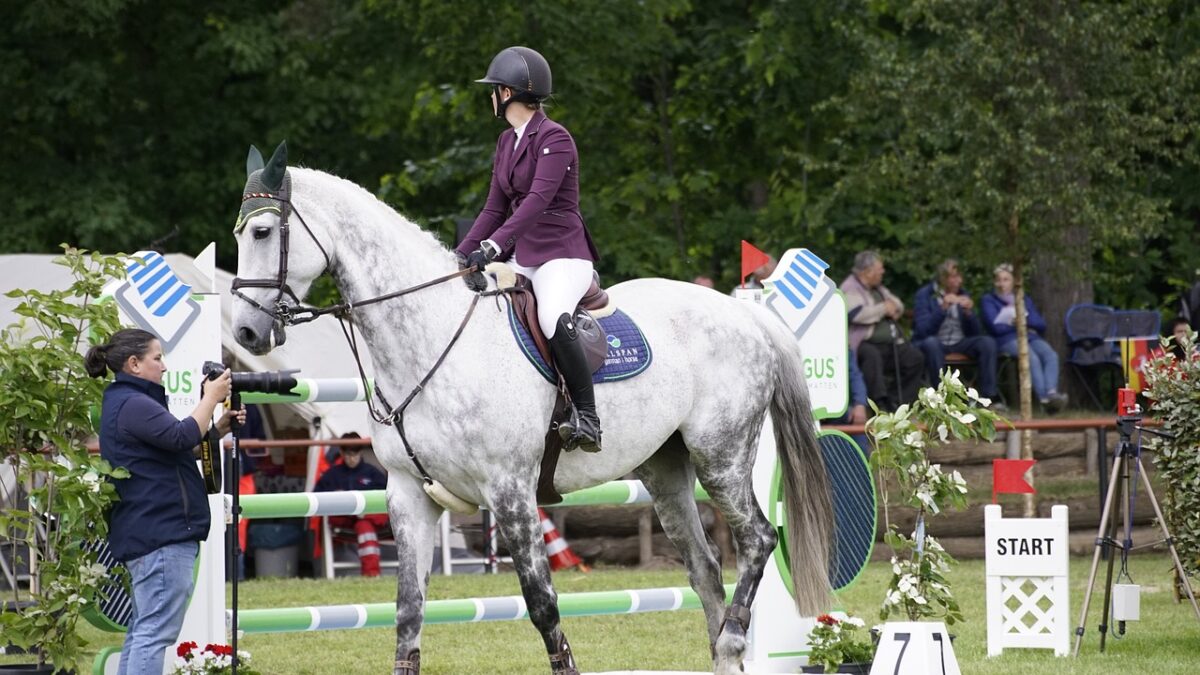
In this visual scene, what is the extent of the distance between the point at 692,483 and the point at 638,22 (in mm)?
10705

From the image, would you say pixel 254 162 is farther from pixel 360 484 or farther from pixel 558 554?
pixel 558 554

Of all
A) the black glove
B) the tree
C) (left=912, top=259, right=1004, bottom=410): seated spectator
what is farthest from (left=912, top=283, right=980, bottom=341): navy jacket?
the black glove

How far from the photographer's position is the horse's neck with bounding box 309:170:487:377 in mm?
6125

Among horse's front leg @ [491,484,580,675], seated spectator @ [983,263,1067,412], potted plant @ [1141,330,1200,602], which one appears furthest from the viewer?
seated spectator @ [983,263,1067,412]

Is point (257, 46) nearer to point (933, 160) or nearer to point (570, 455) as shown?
point (933, 160)

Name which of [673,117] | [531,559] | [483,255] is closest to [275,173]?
[483,255]

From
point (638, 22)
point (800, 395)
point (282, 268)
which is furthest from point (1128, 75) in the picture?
point (282, 268)

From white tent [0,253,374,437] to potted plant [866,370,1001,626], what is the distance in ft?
20.6

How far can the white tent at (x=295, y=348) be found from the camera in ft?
43.3

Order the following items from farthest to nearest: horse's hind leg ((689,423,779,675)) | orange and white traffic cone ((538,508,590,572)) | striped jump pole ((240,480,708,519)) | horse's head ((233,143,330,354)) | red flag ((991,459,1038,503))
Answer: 1. orange and white traffic cone ((538,508,590,572))
2. red flag ((991,459,1038,503))
3. striped jump pole ((240,480,708,519))
4. horse's hind leg ((689,423,779,675))
5. horse's head ((233,143,330,354))

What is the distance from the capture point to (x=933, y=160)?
1429 centimetres

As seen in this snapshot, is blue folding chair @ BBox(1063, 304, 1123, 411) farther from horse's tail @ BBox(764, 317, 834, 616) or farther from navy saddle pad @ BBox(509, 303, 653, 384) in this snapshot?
navy saddle pad @ BBox(509, 303, 653, 384)

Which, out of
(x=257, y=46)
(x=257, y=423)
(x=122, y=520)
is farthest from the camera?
(x=257, y=46)

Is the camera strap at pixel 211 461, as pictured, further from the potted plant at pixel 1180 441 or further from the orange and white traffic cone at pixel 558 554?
the orange and white traffic cone at pixel 558 554
